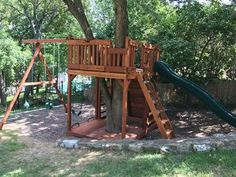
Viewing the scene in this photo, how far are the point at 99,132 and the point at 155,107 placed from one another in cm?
155

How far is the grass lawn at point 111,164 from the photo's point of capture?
5.05 metres

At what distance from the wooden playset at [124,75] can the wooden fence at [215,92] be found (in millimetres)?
3923

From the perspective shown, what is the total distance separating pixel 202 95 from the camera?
8492mm

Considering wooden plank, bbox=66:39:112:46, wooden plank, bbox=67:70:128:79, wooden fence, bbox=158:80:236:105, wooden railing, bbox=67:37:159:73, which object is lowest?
wooden fence, bbox=158:80:236:105

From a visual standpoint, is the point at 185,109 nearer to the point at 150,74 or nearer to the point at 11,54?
the point at 150,74

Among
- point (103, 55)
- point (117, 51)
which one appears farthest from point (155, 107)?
point (103, 55)

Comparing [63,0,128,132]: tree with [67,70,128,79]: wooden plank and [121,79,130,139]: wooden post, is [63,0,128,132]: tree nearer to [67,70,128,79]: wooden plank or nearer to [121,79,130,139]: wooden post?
[67,70,128,79]: wooden plank

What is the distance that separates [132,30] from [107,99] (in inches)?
210

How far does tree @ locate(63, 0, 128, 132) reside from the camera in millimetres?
8195

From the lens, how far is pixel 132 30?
13.3m

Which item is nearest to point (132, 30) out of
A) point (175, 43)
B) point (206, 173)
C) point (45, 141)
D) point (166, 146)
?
point (175, 43)

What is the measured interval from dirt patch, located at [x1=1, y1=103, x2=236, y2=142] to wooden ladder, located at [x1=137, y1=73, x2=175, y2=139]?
2.32 ft

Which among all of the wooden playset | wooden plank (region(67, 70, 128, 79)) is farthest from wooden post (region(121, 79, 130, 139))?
wooden plank (region(67, 70, 128, 79))

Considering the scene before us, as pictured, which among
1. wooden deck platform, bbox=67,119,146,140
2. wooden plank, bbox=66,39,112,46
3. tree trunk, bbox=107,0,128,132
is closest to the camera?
wooden plank, bbox=66,39,112,46
